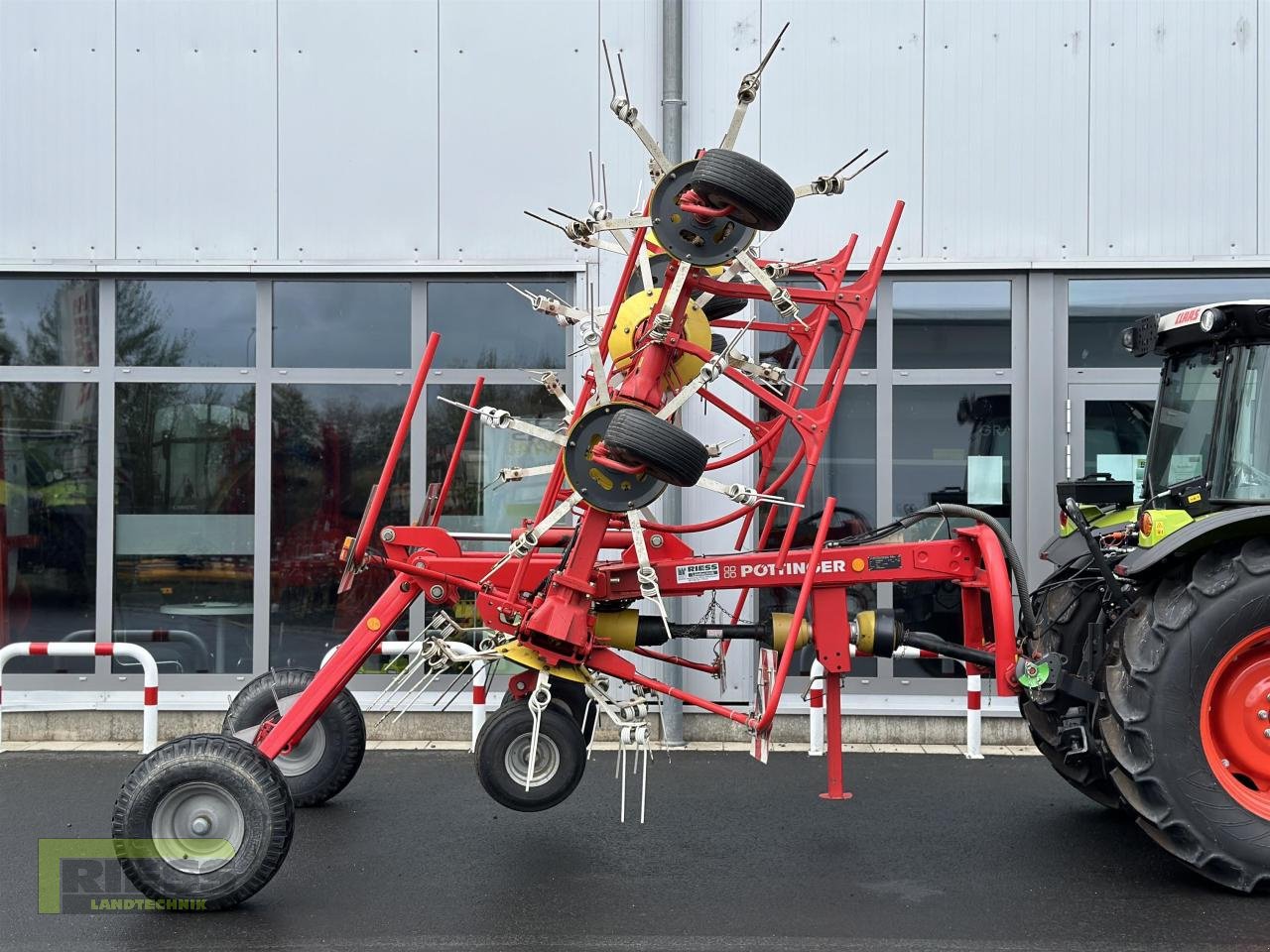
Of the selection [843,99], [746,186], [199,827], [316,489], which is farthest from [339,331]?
[746,186]

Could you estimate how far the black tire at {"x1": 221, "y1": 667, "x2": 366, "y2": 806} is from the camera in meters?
5.86

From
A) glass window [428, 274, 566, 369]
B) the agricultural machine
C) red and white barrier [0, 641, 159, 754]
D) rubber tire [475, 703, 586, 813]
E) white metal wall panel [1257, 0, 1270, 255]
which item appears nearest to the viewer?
the agricultural machine

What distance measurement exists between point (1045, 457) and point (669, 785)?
11.3 ft

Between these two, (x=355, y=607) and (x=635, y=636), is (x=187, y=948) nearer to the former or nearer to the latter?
(x=635, y=636)

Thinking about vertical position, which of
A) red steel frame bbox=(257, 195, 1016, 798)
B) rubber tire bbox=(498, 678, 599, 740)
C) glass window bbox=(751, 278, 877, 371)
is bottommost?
rubber tire bbox=(498, 678, 599, 740)

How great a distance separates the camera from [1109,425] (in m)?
8.05

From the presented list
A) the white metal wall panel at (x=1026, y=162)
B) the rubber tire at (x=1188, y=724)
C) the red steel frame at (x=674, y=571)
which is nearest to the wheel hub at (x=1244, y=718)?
the rubber tire at (x=1188, y=724)

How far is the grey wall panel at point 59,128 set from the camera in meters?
8.06

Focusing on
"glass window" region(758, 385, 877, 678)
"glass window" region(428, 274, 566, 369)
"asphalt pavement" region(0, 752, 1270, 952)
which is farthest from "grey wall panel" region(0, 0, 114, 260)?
"glass window" region(758, 385, 877, 678)

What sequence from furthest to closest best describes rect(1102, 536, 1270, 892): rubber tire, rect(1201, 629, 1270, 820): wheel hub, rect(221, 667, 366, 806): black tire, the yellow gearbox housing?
rect(221, 667, 366, 806): black tire → the yellow gearbox housing → rect(1201, 629, 1270, 820): wheel hub → rect(1102, 536, 1270, 892): rubber tire

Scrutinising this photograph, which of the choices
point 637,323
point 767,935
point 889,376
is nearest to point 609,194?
point 889,376

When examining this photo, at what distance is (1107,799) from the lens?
5727 millimetres

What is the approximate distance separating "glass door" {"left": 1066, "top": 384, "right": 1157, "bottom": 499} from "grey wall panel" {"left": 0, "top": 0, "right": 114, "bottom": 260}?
6.66 m

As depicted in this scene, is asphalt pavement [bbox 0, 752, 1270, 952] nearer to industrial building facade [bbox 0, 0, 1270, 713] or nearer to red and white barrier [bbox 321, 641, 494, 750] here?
red and white barrier [bbox 321, 641, 494, 750]
